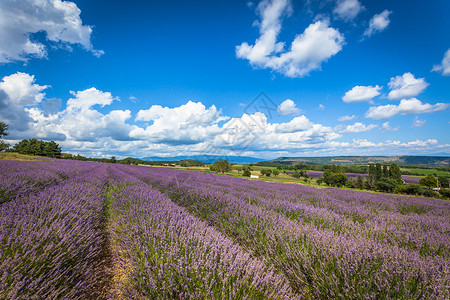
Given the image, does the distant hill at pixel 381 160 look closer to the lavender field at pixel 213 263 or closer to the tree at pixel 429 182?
the tree at pixel 429 182

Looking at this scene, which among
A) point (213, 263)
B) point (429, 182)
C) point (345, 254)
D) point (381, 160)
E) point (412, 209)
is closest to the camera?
point (213, 263)

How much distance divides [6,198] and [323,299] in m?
5.36

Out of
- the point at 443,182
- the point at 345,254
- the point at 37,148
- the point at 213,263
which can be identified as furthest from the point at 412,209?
the point at 37,148

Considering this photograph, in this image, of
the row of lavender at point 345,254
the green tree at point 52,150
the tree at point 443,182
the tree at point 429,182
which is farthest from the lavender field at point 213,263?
the green tree at point 52,150

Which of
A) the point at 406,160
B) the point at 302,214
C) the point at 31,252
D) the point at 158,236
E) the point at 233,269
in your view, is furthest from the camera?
the point at 406,160

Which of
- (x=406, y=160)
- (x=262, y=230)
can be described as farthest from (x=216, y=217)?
(x=406, y=160)

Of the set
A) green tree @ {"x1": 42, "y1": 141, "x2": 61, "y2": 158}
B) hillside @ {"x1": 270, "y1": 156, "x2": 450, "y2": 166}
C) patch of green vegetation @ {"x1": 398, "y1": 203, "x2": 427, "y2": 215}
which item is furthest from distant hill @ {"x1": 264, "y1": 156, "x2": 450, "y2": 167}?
patch of green vegetation @ {"x1": 398, "y1": 203, "x2": 427, "y2": 215}

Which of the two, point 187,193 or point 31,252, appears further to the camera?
point 187,193

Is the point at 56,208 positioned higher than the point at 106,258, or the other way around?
the point at 56,208

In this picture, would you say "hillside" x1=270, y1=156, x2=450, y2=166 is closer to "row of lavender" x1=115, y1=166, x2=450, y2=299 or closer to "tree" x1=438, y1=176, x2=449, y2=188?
"tree" x1=438, y1=176, x2=449, y2=188

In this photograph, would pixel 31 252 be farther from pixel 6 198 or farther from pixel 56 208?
pixel 6 198

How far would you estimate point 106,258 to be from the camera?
280 centimetres

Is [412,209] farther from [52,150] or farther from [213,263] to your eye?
[52,150]

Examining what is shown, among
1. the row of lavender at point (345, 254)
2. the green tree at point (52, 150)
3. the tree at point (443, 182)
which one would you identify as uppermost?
the green tree at point (52, 150)
